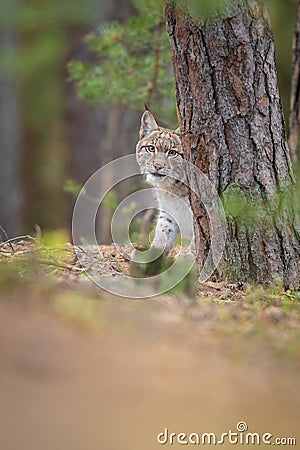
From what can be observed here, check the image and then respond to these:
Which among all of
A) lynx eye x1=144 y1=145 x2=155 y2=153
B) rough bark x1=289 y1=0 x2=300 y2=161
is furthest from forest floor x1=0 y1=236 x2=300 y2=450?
rough bark x1=289 y1=0 x2=300 y2=161

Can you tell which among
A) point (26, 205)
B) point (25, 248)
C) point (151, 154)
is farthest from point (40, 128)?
point (25, 248)

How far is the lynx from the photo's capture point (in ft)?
23.6

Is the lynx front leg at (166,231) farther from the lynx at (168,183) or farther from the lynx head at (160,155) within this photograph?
the lynx head at (160,155)

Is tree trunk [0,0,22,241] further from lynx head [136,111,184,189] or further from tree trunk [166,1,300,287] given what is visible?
tree trunk [166,1,300,287]

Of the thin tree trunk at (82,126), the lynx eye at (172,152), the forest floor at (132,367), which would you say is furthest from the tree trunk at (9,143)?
the forest floor at (132,367)

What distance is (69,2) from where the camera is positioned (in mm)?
13789

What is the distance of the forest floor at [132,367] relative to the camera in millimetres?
3338

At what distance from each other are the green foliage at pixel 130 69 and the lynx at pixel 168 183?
3.37ft

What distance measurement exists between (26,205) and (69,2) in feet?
17.2

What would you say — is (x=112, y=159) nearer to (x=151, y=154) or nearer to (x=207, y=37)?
(x=151, y=154)

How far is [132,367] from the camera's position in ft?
12.1

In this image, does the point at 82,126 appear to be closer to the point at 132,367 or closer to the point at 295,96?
the point at 295,96

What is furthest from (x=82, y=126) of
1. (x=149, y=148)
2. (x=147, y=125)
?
(x=149, y=148)

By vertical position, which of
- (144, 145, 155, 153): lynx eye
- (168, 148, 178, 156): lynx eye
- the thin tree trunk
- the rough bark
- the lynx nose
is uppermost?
the thin tree trunk
